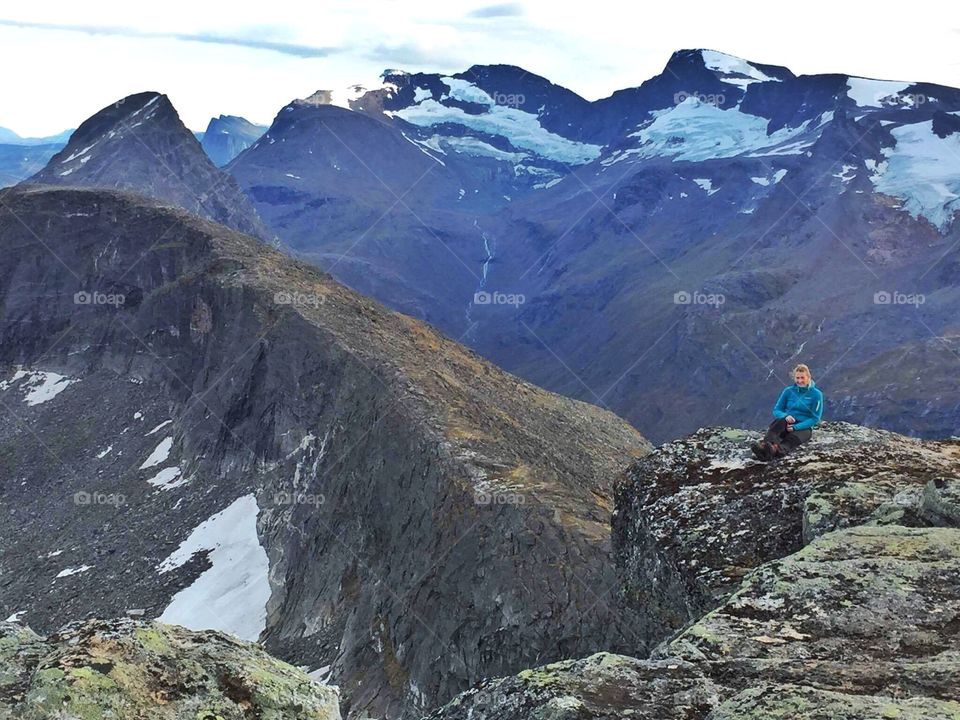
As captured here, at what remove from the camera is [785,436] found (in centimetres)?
2523

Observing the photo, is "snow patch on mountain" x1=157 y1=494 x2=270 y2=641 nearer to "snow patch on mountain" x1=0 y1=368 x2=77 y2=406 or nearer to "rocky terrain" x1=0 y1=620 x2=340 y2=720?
"snow patch on mountain" x1=0 y1=368 x2=77 y2=406

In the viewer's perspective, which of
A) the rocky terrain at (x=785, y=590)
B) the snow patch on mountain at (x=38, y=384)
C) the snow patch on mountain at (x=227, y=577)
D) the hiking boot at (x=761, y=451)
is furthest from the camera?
the snow patch on mountain at (x=38, y=384)

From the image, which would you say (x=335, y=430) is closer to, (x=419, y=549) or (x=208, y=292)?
(x=419, y=549)

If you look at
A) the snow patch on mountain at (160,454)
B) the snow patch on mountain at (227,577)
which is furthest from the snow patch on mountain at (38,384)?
the snow patch on mountain at (227,577)

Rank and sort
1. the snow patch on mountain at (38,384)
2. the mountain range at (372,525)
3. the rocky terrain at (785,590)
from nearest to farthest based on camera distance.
A: the rocky terrain at (785,590) → the mountain range at (372,525) → the snow patch on mountain at (38,384)

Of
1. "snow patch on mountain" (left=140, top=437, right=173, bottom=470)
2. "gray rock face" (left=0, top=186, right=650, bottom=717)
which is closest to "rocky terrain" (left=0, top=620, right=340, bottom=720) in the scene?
"gray rock face" (left=0, top=186, right=650, bottom=717)

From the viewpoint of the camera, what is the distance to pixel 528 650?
4634cm

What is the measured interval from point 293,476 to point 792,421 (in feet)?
205

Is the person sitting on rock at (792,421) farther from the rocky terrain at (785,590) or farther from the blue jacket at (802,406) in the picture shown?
the rocky terrain at (785,590)

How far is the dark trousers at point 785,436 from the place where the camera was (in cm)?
2497

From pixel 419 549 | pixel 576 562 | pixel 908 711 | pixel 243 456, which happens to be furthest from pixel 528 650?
pixel 243 456

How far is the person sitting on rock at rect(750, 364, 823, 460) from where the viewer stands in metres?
24.7

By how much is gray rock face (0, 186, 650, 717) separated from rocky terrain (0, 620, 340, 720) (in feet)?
48.3

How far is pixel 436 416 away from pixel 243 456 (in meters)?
29.3
